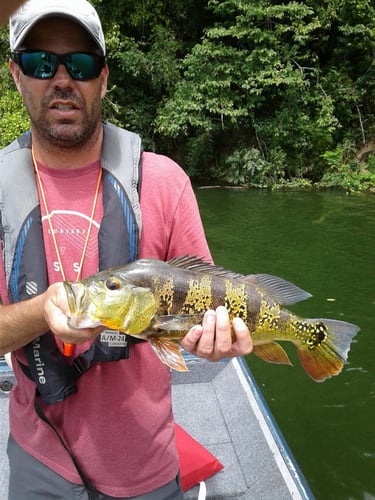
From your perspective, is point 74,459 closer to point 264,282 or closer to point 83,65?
point 264,282

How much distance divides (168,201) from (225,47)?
56.1ft

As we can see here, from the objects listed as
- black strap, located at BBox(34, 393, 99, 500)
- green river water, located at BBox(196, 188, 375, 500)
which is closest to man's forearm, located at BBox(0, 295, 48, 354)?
black strap, located at BBox(34, 393, 99, 500)

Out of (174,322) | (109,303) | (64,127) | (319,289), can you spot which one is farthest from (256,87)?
(109,303)

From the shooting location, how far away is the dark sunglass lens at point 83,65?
6.18 feet

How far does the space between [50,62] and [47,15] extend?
16 cm

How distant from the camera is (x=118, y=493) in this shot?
192 centimetres

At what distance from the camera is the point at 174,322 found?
181 cm

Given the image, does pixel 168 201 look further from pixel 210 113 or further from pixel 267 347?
pixel 210 113

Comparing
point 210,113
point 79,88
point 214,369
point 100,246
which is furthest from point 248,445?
point 210,113

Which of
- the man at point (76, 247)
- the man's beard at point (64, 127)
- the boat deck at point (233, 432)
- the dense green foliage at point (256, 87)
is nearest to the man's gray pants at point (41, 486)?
the man at point (76, 247)

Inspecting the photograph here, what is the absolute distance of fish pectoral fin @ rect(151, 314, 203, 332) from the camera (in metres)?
1.80

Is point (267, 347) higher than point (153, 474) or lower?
higher

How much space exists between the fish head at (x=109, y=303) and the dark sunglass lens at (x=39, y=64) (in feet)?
2.66

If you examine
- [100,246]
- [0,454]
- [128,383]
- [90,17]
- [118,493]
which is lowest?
[0,454]
